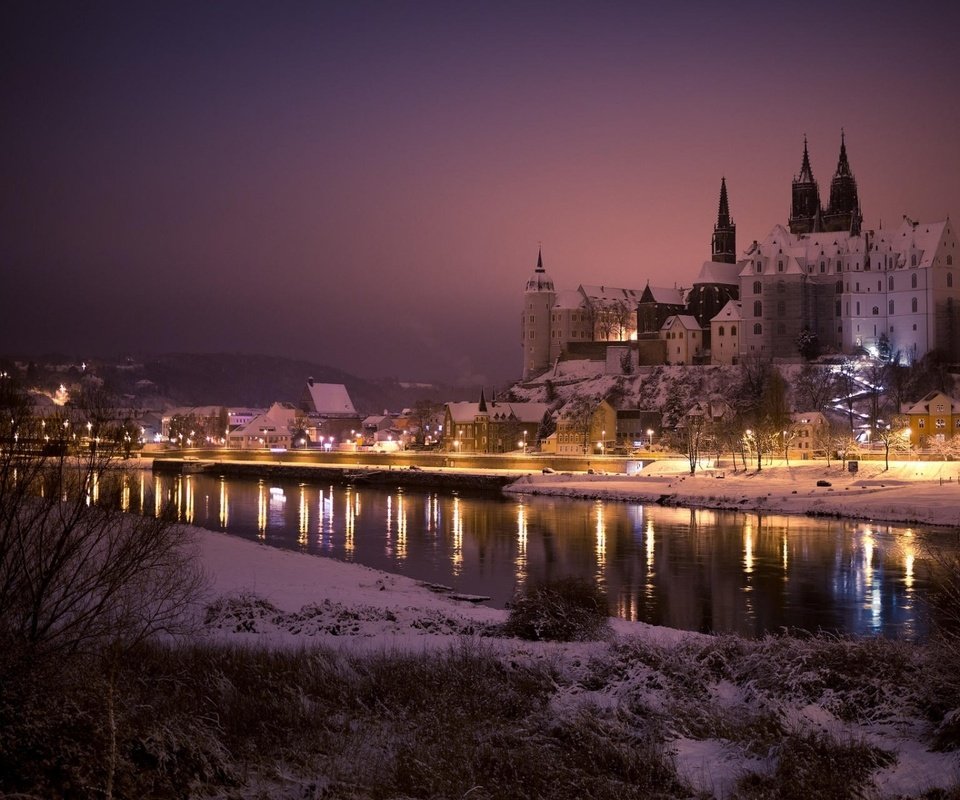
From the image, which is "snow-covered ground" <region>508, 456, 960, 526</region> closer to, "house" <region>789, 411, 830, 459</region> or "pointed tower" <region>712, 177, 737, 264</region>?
"house" <region>789, 411, 830, 459</region>

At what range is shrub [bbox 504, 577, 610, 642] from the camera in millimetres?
17203

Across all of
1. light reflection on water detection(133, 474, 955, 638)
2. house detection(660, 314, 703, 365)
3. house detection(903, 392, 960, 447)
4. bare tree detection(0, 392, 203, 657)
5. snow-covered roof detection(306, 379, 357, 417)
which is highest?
house detection(660, 314, 703, 365)

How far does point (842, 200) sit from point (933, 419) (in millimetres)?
54438

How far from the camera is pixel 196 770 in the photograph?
858 cm

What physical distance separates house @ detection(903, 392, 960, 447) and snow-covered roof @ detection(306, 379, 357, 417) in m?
91.5

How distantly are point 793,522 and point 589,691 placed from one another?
110ft

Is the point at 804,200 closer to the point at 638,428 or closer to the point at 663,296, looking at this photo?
the point at 663,296

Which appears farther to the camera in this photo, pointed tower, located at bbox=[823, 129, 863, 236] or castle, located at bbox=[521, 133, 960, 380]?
pointed tower, located at bbox=[823, 129, 863, 236]

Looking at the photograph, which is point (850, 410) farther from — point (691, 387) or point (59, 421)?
point (59, 421)

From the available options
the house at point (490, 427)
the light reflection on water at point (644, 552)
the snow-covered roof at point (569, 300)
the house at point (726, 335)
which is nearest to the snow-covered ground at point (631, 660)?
the light reflection on water at point (644, 552)

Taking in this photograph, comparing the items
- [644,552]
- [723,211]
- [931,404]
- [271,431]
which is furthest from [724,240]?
[644,552]

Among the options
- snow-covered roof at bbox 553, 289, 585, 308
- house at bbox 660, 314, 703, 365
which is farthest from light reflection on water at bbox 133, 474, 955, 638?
snow-covered roof at bbox 553, 289, 585, 308

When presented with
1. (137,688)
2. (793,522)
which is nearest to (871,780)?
(137,688)

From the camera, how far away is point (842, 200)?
392ft
